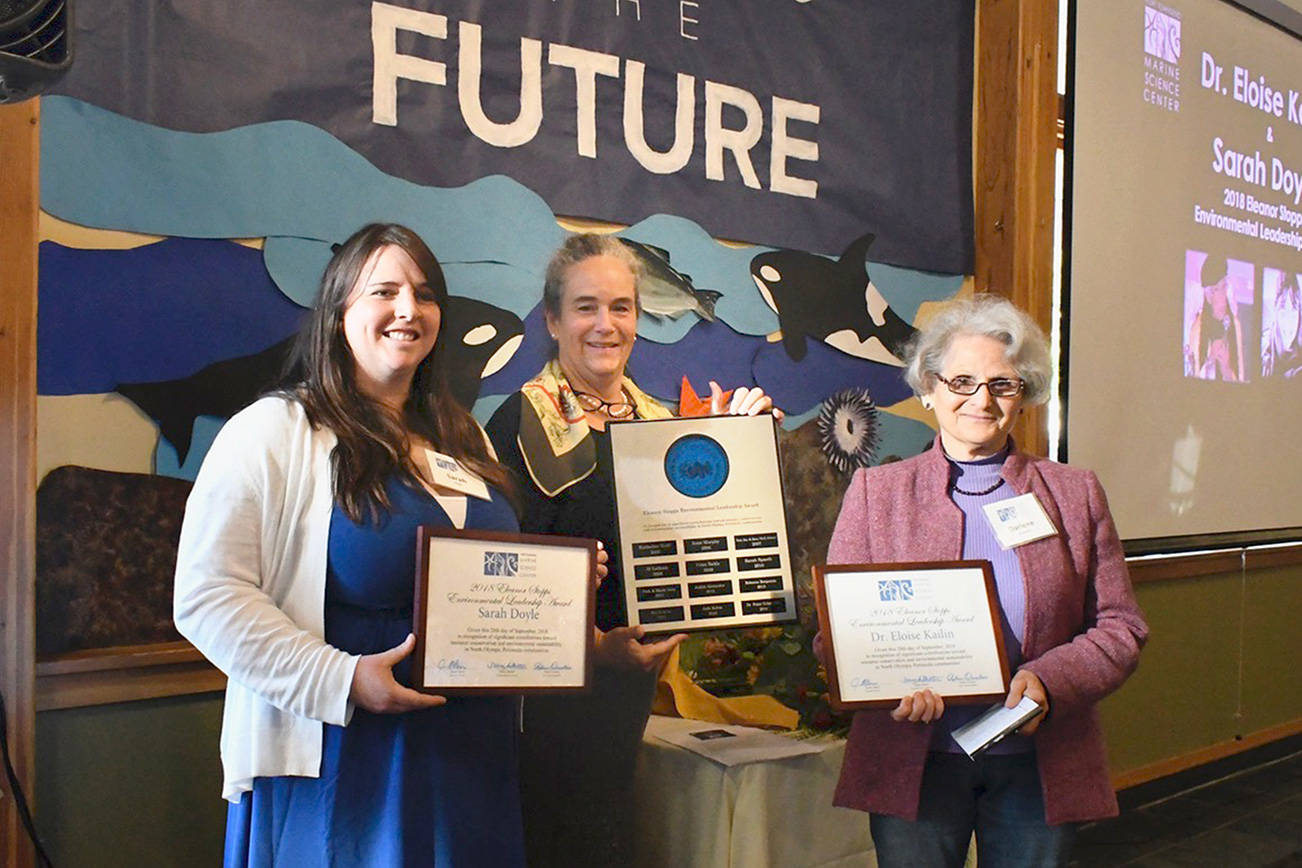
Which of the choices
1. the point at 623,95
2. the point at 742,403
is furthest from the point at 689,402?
the point at 623,95

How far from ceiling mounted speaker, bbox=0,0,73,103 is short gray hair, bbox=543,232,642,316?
1280mm

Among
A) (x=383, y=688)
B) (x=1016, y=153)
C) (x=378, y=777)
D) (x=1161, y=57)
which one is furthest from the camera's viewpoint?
(x=1161, y=57)

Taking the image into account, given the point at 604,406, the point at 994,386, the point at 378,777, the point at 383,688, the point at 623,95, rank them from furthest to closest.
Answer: the point at 623,95 → the point at 604,406 → the point at 994,386 → the point at 378,777 → the point at 383,688

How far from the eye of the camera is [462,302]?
2.40 meters

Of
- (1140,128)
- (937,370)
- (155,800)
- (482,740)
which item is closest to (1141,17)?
(1140,128)

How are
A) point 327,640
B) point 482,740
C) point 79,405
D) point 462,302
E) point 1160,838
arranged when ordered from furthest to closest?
1. point 1160,838
2. point 462,302
3. point 79,405
4. point 482,740
5. point 327,640

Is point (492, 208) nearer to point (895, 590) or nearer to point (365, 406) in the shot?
point (365, 406)

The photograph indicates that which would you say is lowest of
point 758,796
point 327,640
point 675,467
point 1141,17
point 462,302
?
point 758,796

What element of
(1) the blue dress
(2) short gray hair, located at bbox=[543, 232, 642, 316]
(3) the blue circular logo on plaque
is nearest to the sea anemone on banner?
(2) short gray hair, located at bbox=[543, 232, 642, 316]

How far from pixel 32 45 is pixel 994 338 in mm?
1514

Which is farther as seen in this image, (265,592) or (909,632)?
(909,632)

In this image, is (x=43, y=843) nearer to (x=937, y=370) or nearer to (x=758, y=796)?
(x=758, y=796)

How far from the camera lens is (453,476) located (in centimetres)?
185

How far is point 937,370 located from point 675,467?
1.73 feet
